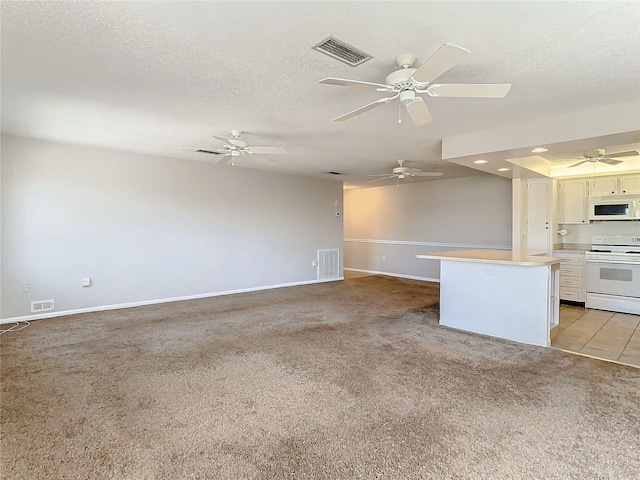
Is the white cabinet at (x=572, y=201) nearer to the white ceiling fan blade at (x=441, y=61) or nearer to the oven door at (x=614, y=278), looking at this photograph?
the oven door at (x=614, y=278)


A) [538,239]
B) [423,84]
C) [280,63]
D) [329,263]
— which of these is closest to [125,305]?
[329,263]

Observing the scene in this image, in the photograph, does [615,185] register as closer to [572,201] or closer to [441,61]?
[572,201]

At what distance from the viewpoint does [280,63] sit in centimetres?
244

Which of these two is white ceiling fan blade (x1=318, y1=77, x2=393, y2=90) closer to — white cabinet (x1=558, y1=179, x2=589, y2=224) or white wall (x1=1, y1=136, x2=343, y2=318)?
white wall (x1=1, y1=136, x2=343, y2=318)

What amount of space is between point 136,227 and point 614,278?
737 centimetres

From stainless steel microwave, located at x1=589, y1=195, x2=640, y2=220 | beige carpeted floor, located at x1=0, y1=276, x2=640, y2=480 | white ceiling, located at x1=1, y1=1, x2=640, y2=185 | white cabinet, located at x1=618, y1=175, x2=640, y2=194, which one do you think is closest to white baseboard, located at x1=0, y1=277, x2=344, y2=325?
beige carpeted floor, located at x1=0, y1=276, x2=640, y2=480

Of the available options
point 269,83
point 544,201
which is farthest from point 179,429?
point 544,201

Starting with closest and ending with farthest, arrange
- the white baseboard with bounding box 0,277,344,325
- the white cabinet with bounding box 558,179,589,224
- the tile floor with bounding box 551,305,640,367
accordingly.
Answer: the tile floor with bounding box 551,305,640,367, the white baseboard with bounding box 0,277,344,325, the white cabinet with bounding box 558,179,589,224

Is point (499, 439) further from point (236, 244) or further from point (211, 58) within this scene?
point (236, 244)

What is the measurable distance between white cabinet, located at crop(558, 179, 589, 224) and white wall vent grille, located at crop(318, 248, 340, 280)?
4.52m

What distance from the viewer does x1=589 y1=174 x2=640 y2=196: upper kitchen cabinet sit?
5.23 m

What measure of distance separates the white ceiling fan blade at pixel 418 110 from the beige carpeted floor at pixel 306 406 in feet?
7.02

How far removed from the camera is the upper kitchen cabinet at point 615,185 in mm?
5230

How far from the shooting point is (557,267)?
4.18m
